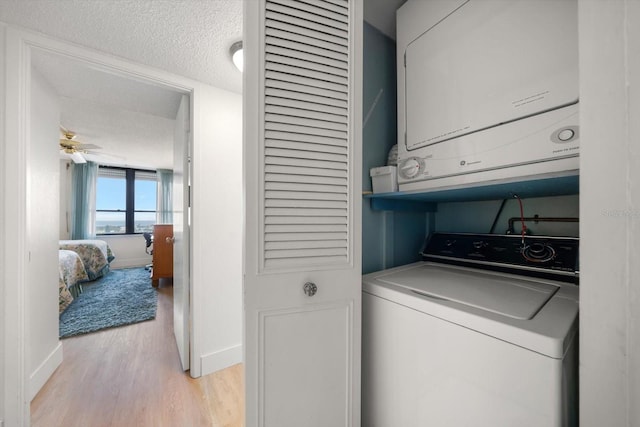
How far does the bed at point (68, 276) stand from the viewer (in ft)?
9.34

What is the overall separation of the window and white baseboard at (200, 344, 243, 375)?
5.67 m

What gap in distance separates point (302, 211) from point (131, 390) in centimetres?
194

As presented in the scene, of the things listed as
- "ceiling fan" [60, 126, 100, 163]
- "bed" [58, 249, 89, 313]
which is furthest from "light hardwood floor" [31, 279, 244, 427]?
"ceiling fan" [60, 126, 100, 163]

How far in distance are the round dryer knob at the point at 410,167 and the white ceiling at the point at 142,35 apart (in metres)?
0.87

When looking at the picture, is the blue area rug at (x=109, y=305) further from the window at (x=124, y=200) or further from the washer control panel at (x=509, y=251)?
the washer control panel at (x=509, y=251)

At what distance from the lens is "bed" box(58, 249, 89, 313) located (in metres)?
2.85

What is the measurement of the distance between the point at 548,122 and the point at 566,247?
0.51 m

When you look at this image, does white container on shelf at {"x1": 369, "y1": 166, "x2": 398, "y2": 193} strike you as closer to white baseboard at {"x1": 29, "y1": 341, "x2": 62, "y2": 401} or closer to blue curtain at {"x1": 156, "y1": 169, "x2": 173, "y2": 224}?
white baseboard at {"x1": 29, "y1": 341, "x2": 62, "y2": 401}

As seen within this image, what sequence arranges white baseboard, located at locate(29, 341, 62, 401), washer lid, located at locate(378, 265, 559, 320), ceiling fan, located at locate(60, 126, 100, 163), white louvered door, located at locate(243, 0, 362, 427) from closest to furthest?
washer lid, located at locate(378, 265, 559, 320)
white louvered door, located at locate(243, 0, 362, 427)
white baseboard, located at locate(29, 341, 62, 401)
ceiling fan, located at locate(60, 126, 100, 163)

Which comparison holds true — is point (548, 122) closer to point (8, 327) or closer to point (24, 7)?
point (24, 7)

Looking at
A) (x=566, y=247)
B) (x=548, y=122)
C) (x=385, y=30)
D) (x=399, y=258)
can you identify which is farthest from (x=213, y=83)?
(x=566, y=247)

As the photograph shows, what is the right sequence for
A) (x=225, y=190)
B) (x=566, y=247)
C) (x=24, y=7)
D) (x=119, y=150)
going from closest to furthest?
(x=566, y=247), (x=24, y=7), (x=225, y=190), (x=119, y=150)

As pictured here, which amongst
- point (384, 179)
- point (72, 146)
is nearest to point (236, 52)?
point (384, 179)

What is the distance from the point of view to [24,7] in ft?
3.94
